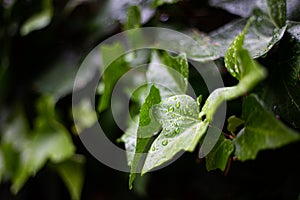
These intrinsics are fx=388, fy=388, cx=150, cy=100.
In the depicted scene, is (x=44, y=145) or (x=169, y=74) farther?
(x=44, y=145)

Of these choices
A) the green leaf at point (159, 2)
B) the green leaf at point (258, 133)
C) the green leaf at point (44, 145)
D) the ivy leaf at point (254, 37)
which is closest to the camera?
the green leaf at point (258, 133)

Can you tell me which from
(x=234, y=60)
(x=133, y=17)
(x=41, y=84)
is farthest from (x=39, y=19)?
(x=234, y=60)

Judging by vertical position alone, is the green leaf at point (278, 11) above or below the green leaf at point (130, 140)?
above

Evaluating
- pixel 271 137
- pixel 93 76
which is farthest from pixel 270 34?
pixel 93 76

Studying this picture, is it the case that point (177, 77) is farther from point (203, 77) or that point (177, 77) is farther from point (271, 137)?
point (271, 137)

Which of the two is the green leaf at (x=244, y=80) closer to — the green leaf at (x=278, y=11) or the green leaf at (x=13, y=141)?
the green leaf at (x=278, y=11)

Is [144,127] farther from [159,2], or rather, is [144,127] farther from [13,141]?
[13,141]

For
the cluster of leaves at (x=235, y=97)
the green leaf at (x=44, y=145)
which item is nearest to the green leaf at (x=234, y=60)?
the cluster of leaves at (x=235, y=97)
